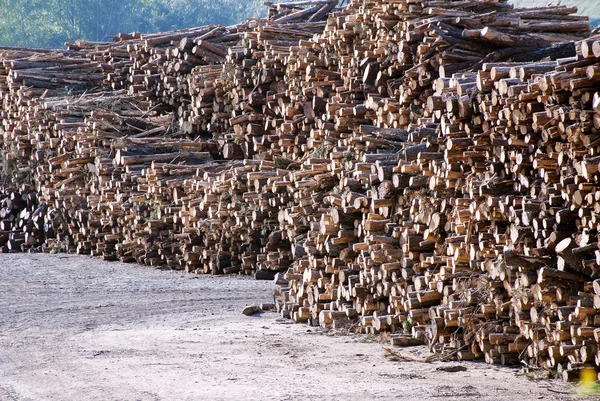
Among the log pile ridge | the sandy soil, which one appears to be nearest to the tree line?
the log pile ridge

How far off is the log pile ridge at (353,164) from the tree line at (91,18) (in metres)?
26.3

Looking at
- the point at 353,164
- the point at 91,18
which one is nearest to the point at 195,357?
the point at 353,164

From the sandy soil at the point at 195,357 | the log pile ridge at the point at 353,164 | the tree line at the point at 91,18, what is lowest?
the sandy soil at the point at 195,357

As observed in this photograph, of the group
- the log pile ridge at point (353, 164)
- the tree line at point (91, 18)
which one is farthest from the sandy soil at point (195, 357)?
the tree line at point (91, 18)

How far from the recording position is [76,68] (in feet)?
57.6

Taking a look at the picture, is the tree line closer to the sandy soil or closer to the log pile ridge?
the log pile ridge

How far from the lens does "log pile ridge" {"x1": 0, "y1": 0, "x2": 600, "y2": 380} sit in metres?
6.10

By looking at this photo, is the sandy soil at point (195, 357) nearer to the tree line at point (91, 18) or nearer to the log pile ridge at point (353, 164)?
the log pile ridge at point (353, 164)

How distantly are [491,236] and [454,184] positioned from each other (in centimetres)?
62

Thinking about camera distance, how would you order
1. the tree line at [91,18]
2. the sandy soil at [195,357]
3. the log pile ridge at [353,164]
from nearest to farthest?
the sandy soil at [195,357]
the log pile ridge at [353,164]
the tree line at [91,18]

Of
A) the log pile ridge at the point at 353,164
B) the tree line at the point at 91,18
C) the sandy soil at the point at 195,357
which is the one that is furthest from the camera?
the tree line at the point at 91,18

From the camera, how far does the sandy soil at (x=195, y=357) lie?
572 centimetres

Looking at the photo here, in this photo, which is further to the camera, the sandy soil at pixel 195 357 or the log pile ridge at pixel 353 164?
the log pile ridge at pixel 353 164

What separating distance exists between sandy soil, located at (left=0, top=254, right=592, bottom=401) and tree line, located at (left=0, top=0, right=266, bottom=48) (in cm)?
3550
